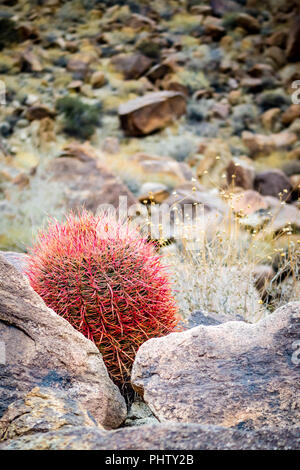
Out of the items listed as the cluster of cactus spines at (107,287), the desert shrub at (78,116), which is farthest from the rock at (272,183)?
the cluster of cactus spines at (107,287)

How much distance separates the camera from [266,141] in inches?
575

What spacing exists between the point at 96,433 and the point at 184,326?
186 centimetres

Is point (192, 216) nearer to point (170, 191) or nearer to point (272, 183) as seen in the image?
point (170, 191)

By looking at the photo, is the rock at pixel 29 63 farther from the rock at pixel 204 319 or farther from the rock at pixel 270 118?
the rock at pixel 204 319

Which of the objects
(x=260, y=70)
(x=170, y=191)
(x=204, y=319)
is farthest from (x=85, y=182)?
(x=260, y=70)

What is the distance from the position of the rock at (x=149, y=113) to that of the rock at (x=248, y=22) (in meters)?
7.05

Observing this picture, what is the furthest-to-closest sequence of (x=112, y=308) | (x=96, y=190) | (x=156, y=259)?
(x=96, y=190) → (x=156, y=259) → (x=112, y=308)

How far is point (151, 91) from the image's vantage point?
16422 mm

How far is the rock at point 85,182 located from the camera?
6613 mm

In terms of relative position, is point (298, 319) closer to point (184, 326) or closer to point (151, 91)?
point (184, 326)

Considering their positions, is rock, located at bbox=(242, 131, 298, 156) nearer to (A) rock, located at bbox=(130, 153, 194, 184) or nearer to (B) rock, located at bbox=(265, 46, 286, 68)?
(A) rock, located at bbox=(130, 153, 194, 184)

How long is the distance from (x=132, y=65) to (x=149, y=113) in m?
3.93

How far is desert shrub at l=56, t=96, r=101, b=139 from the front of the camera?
14.1 metres

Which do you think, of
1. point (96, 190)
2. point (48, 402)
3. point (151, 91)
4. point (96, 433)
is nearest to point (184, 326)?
point (48, 402)
